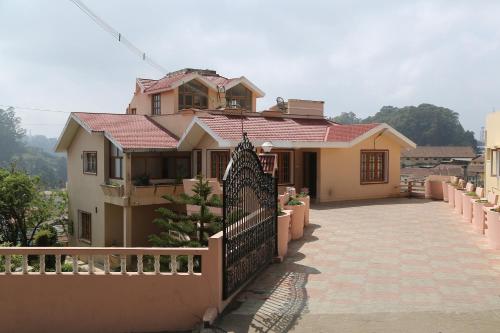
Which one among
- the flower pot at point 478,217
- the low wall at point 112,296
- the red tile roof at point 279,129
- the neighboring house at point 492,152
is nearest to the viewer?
the low wall at point 112,296

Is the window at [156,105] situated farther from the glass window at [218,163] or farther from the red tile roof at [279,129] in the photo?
the glass window at [218,163]

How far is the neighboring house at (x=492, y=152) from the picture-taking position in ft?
A: 60.0

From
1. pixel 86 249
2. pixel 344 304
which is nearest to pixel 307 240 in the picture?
pixel 344 304

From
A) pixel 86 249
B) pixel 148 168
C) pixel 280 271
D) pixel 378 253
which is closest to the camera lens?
pixel 86 249

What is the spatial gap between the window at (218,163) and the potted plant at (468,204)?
9.04 metres

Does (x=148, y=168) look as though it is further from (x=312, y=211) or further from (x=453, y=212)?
(x=453, y=212)

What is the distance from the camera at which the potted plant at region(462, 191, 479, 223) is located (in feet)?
50.6

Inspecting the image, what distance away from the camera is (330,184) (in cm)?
2111

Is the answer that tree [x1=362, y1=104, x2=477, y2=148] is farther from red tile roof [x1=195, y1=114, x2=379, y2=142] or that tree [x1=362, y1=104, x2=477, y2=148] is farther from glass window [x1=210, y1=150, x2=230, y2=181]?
glass window [x1=210, y1=150, x2=230, y2=181]

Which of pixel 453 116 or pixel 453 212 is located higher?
pixel 453 116

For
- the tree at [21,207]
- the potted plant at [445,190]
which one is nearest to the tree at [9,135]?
the tree at [21,207]

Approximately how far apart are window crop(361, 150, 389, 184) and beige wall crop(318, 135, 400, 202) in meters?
0.23

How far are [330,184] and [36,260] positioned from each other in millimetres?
11916

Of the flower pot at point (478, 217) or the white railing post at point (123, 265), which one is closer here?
the white railing post at point (123, 265)
